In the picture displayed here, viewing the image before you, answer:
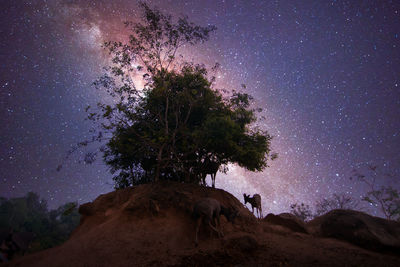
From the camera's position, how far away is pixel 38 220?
196 feet

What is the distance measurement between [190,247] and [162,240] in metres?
1.58

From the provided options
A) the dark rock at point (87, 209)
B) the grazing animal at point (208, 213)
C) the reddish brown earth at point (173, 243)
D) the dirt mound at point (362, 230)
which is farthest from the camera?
the dark rock at point (87, 209)

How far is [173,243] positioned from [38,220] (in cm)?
7196

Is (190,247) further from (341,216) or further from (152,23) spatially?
(152,23)

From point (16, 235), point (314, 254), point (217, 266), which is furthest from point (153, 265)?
point (16, 235)

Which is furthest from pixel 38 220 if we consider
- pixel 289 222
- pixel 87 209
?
pixel 289 222

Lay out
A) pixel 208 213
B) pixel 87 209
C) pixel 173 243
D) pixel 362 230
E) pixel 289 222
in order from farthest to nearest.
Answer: pixel 289 222 < pixel 87 209 < pixel 362 230 < pixel 208 213 < pixel 173 243

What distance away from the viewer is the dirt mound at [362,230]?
10.6 meters

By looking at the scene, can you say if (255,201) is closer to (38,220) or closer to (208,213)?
(208,213)

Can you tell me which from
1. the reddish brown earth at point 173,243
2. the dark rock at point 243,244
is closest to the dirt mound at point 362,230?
the reddish brown earth at point 173,243

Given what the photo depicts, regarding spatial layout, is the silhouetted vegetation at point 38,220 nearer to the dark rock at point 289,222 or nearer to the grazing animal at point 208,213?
the grazing animal at point 208,213

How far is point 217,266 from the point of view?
26.9 ft

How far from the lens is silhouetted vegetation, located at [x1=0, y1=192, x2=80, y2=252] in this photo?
42350mm

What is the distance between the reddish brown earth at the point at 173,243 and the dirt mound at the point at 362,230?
63cm
